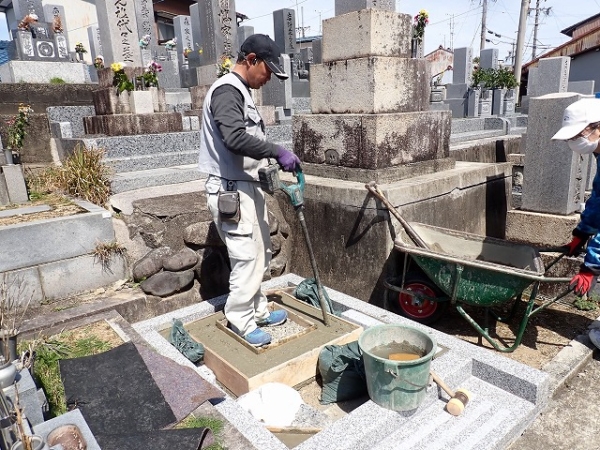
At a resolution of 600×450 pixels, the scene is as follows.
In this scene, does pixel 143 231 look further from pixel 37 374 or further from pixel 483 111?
pixel 483 111

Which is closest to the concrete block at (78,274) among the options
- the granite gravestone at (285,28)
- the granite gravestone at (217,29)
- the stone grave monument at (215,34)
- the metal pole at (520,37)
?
the stone grave monument at (215,34)

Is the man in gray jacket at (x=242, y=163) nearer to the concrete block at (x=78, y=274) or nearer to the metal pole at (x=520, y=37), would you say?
the concrete block at (x=78, y=274)

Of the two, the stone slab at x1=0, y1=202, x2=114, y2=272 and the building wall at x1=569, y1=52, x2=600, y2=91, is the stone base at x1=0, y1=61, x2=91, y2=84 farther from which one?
the building wall at x1=569, y1=52, x2=600, y2=91

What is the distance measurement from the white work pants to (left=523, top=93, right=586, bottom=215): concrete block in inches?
129

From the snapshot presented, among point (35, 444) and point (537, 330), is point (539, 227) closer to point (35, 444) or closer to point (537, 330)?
point (537, 330)

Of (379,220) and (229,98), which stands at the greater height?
(229,98)

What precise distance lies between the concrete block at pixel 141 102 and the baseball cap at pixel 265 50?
4.91m

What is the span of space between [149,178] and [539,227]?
14.9 feet

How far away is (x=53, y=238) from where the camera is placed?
12.4ft

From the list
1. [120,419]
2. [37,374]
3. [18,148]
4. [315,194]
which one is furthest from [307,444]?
[18,148]

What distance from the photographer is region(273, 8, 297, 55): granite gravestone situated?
65.3 feet

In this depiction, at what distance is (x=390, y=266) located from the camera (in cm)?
395

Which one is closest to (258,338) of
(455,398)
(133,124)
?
(455,398)

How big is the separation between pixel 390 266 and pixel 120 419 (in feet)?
8.38
